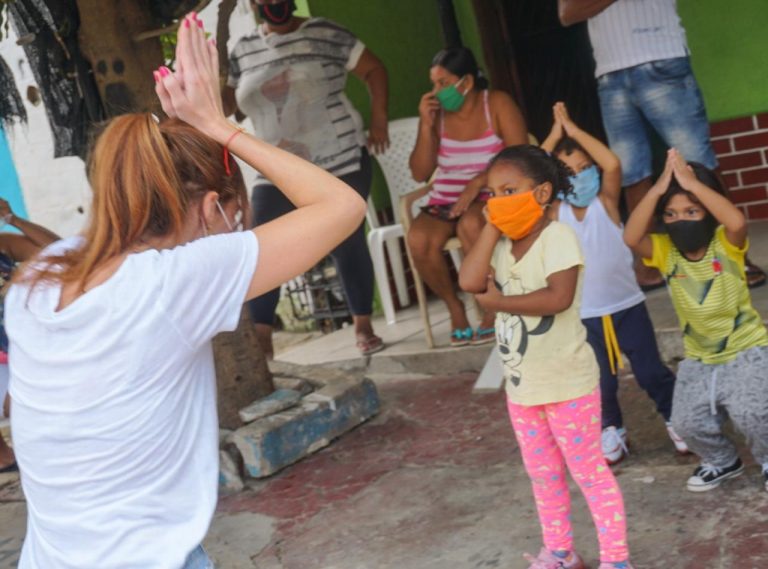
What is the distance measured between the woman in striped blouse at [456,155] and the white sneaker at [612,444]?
1.68 meters

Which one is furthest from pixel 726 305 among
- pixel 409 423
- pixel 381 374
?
pixel 381 374

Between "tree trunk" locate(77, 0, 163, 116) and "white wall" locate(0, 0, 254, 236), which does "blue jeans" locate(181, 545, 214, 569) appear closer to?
"tree trunk" locate(77, 0, 163, 116)

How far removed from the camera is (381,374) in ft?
19.5

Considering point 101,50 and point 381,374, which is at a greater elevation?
point 101,50

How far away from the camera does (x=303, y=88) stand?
5.71 meters

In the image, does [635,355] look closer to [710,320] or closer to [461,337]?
[710,320]

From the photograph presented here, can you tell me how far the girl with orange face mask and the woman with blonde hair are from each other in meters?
1.29

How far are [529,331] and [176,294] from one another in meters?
1.60

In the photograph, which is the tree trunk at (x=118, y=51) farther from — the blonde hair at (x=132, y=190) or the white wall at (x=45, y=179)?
the white wall at (x=45, y=179)

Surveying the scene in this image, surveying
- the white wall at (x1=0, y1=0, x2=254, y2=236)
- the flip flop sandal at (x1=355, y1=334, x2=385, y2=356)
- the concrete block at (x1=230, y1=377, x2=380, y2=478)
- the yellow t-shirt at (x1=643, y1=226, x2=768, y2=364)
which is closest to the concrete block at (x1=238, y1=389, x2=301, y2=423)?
→ the concrete block at (x1=230, y1=377, x2=380, y2=478)

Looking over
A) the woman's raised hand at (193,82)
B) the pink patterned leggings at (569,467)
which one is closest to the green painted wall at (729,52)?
the pink patterned leggings at (569,467)

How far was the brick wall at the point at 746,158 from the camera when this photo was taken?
6.34m

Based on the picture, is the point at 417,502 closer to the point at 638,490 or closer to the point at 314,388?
the point at 638,490

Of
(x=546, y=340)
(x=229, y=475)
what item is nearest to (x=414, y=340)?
(x=229, y=475)
